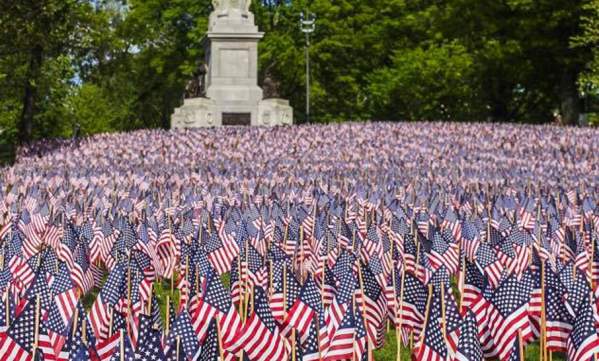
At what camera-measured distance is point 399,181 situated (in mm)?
22422

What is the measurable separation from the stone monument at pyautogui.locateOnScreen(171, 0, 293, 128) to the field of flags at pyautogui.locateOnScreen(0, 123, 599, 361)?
809 centimetres

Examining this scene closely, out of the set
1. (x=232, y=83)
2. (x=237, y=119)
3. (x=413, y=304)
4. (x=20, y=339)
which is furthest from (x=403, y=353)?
(x=232, y=83)

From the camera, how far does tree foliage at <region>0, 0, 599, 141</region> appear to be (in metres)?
49.2

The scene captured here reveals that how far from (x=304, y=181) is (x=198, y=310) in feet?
44.0

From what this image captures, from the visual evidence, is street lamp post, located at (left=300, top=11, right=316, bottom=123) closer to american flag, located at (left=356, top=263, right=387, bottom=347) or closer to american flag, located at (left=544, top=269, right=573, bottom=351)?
american flag, located at (left=356, top=263, right=387, bottom=347)

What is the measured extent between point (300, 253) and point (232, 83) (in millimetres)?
27086

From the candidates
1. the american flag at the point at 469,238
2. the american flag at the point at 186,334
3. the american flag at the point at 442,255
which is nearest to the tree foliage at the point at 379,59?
the american flag at the point at 469,238

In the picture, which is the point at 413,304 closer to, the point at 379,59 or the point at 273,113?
the point at 273,113

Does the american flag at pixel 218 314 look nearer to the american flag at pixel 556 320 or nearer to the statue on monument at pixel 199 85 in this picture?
the american flag at pixel 556 320

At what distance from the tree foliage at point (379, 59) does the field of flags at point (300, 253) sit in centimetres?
1951

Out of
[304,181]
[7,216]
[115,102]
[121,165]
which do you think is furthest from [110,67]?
[7,216]

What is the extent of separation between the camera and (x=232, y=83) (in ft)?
133

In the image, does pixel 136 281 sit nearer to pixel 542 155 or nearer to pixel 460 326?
pixel 460 326

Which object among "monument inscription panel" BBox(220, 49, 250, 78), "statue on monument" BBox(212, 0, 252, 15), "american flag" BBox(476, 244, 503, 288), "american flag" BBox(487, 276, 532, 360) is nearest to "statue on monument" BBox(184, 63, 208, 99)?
"monument inscription panel" BBox(220, 49, 250, 78)
